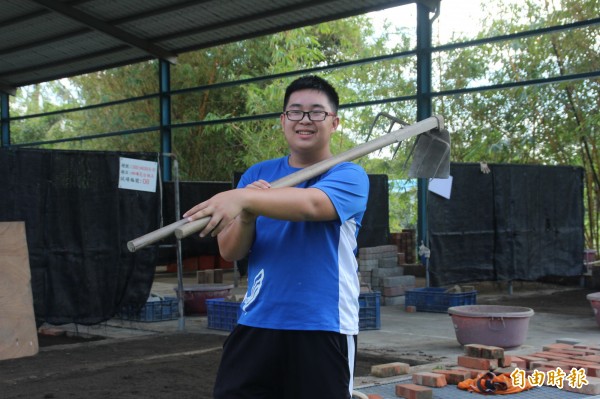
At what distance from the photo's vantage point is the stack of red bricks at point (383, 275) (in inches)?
470

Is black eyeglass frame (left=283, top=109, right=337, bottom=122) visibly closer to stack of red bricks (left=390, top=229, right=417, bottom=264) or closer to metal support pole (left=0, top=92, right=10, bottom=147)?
stack of red bricks (left=390, top=229, right=417, bottom=264)

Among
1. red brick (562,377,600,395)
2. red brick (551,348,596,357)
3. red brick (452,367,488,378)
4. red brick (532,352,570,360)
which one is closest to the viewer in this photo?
red brick (562,377,600,395)

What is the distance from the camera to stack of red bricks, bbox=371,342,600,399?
5426 millimetres

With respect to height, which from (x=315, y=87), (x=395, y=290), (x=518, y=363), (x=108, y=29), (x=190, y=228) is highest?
(x=108, y=29)

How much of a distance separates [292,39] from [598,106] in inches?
340

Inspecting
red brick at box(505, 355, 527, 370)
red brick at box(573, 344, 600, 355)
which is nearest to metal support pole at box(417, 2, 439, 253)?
red brick at box(573, 344, 600, 355)

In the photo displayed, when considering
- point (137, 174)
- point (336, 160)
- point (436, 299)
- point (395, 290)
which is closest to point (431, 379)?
point (336, 160)

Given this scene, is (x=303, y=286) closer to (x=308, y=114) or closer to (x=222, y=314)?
(x=308, y=114)

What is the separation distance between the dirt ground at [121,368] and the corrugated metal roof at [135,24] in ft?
24.8

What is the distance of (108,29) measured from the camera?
53.4 ft

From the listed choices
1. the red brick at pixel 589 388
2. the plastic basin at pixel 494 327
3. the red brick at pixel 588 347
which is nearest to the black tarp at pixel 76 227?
the plastic basin at pixel 494 327

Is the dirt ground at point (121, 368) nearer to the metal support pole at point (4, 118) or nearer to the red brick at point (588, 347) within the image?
the red brick at point (588, 347)

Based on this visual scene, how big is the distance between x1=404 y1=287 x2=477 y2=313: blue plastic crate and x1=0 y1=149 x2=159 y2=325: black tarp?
4.05m

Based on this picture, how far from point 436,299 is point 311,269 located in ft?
28.1
